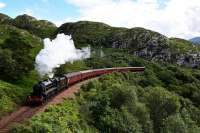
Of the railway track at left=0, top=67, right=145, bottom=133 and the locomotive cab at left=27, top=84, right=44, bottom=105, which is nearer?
the railway track at left=0, top=67, right=145, bottom=133

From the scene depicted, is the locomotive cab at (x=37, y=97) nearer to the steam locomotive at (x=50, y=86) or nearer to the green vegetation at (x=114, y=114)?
the steam locomotive at (x=50, y=86)

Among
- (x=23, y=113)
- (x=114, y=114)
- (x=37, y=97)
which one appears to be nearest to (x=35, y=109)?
(x=23, y=113)

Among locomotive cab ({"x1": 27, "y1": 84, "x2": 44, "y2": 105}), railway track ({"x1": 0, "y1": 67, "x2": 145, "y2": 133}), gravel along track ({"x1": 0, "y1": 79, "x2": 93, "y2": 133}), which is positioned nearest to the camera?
gravel along track ({"x1": 0, "y1": 79, "x2": 93, "y2": 133})

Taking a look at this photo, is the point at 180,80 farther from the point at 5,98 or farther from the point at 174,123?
the point at 5,98

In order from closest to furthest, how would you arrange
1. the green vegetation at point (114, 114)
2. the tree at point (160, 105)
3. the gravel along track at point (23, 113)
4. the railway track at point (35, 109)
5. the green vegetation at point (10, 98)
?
the green vegetation at point (114, 114), the gravel along track at point (23, 113), the railway track at point (35, 109), the green vegetation at point (10, 98), the tree at point (160, 105)

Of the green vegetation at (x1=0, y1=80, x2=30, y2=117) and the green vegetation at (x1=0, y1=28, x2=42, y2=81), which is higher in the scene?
the green vegetation at (x1=0, y1=28, x2=42, y2=81)

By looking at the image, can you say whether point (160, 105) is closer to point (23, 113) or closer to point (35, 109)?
point (35, 109)

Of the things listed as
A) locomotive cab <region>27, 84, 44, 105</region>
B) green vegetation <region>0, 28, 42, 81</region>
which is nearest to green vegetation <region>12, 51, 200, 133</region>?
locomotive cab <region>27, 84, 44, 105</region>

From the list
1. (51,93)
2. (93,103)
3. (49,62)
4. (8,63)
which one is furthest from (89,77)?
(93,103)

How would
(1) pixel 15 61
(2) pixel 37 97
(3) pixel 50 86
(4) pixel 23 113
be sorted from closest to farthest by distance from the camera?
(4) pixel 23 113 < (2) pixel 37 97 < (3) pixel 50 86 < (1) pixel 15 61

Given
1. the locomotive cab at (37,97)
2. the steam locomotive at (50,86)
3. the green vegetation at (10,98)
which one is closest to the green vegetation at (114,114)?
the steam locomotive at (50,86)

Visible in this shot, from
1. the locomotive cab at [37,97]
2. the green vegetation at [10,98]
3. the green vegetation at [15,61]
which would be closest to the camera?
the green vegetation at [10,98]

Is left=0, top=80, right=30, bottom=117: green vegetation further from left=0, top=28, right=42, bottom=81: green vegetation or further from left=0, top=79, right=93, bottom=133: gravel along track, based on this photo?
left=0, top=28, right=42, bottom=81: green vegetation

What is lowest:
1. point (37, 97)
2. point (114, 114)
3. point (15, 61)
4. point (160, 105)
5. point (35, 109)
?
point (160, 105)
